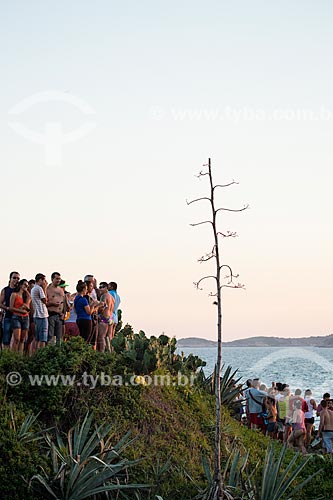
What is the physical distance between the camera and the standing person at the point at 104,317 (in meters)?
17.1

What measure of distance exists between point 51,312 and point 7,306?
1084 mm

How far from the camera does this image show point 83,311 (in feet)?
Result: 53.2

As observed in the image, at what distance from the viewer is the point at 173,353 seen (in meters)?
17.2

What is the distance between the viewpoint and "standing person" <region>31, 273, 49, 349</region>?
51.7 feet

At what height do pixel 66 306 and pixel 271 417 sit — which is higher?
pixel 66 306

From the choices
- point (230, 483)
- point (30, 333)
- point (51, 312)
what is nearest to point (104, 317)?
point (51, 312)

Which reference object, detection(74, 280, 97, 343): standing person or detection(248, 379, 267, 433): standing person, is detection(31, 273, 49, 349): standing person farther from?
detection(248, 379, 267, 433): standing person

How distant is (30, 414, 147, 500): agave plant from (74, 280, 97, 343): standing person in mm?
3669

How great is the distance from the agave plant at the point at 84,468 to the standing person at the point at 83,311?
367cm

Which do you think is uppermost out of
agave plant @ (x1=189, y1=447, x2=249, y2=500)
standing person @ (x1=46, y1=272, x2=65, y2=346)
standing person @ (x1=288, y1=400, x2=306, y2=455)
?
standing person @ (x1=46, y1=272, x2=65, y2=346)

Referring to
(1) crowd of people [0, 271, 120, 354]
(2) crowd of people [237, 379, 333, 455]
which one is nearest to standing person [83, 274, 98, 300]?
(1) crowd of people [0, 271, 120, 354]

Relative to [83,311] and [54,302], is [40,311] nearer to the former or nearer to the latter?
[54,302]

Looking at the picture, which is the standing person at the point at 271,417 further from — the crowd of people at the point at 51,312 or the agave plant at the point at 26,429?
the agave plant at the point at 26,429

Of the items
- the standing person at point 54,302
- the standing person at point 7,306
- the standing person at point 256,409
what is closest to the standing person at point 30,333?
the standing person at point 54,302
